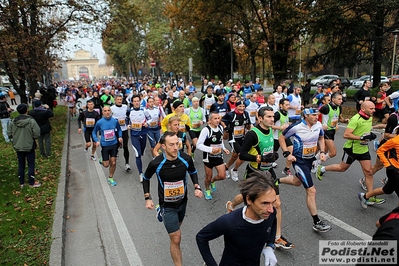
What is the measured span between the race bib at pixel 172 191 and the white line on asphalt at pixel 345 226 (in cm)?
275

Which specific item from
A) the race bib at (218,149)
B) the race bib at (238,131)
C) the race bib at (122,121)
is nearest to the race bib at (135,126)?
the race bib at (122,121)

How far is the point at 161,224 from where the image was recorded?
17.0 feet

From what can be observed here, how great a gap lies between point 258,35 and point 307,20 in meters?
7.09

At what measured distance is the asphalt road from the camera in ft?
14.0

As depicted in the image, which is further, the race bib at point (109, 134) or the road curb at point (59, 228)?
the race bib at point (109, 134)

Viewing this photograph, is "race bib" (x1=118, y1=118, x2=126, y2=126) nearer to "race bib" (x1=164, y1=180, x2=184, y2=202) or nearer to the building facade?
"race bib" (x1=164, y1=180, x2=184, y2=202)

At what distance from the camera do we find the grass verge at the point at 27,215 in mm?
4266

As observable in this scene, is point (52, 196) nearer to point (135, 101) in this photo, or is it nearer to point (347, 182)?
point (135, 101)

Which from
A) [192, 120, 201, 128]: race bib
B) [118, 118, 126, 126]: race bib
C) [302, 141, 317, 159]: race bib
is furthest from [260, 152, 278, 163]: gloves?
[118, 118, 126, 126]: race bib

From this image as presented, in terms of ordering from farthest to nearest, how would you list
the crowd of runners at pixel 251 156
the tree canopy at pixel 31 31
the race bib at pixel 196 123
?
1. the tree canopy at pixel 31 31
2. the race bib at pixel 196 123
3. the crowd of runners at pixel 251 156

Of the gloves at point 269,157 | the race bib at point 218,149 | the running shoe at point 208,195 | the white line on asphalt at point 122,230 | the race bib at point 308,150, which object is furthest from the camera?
the running shoe at point 208,195

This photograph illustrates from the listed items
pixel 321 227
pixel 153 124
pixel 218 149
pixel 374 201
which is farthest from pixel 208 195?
pixel 374 201

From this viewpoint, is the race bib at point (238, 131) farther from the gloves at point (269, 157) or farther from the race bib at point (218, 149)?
the gloves at point (269, 157)

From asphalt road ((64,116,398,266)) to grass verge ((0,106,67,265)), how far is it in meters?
0.37
